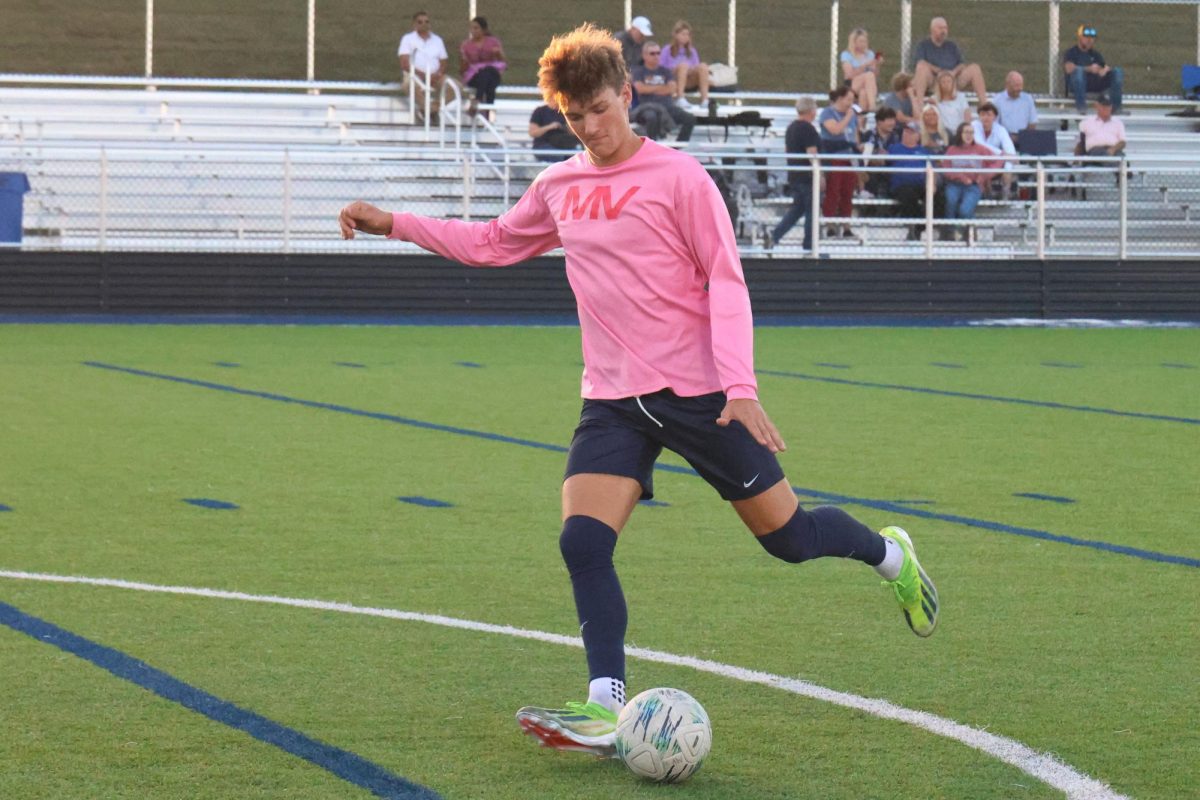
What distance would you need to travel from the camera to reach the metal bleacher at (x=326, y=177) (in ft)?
68.8

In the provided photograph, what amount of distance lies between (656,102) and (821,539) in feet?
59.4

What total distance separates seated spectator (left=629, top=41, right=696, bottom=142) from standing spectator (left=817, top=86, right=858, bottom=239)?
1.58m

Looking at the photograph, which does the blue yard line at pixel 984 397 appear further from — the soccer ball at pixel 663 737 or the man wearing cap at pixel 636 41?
the man wearing cap at pixel 636 41

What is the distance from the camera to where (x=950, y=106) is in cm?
2338

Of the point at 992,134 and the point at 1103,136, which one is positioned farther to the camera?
the point at 1103,136

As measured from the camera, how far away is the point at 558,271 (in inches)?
800

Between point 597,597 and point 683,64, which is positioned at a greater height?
point 683,64

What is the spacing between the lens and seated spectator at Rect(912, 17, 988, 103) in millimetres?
24578

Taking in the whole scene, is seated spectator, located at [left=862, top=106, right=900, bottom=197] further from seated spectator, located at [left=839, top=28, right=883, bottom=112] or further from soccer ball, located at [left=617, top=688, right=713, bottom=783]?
soccer ball, located at [left=617, top=688, right=713, bottom=783]

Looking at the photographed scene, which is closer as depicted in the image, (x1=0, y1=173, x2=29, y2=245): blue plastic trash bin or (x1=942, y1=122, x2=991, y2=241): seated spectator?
(x1=0, y1=173, x2=29, y2=245): blue plastic trash bin

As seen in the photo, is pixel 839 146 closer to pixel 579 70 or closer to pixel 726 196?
pixel 726 196

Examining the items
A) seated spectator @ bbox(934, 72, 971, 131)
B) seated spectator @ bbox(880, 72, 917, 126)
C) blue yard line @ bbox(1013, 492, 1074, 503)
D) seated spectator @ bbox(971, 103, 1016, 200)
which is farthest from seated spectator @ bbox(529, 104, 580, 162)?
blue yard line @ bbox(1013, 492, 1074, 503)

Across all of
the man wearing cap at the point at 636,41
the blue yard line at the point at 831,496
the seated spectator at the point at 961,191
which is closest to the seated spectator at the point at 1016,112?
the seated spectator at the point at 961,191

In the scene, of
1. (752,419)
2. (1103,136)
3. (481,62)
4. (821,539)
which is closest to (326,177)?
(481,62)
